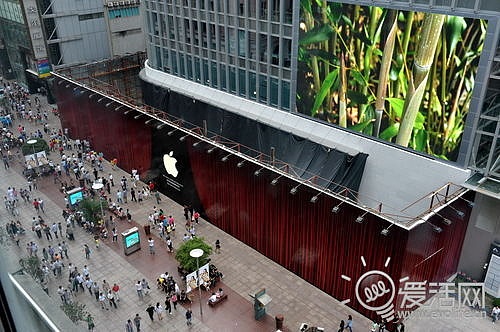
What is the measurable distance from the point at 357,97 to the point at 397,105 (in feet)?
7.86

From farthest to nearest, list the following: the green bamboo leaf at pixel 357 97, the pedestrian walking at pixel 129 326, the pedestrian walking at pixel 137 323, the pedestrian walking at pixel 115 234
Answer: the pedestrian walking at pixel 115 234 → the green bamboo leaf at pixel 357 97 → the pedestrian walking at pixel 137 323 → the pedestrian walking at pixel 129 326

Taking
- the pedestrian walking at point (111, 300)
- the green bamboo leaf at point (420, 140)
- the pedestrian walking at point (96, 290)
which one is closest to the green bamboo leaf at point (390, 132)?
the green bamboo leaf at point (420, 140)

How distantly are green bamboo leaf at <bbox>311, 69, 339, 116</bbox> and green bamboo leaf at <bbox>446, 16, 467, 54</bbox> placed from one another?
6267 millimetres

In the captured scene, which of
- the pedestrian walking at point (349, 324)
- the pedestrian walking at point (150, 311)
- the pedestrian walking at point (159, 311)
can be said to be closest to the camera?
the pedestrian walking at point (349, 324)

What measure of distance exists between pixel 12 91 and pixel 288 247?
45.5m

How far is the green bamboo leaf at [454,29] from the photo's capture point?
19688 millimetres

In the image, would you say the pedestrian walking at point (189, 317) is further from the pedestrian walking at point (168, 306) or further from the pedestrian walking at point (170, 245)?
the pedestrian walking at point (170, 245)

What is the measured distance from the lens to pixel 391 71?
22.5 meters

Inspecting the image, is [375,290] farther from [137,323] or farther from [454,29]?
[454,29]

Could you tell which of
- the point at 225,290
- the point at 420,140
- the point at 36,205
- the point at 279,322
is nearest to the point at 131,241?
the point at 225,290

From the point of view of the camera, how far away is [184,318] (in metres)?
22.4

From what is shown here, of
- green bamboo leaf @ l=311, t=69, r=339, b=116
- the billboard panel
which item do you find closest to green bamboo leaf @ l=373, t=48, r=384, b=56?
the billboard panel

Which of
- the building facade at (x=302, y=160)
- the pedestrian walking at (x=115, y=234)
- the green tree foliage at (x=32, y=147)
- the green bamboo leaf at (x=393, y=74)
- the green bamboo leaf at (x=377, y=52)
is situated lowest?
the pedestrian walking at (x=115, y=234)

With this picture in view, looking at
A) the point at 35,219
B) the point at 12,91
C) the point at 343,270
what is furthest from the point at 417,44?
the point at 12,91
